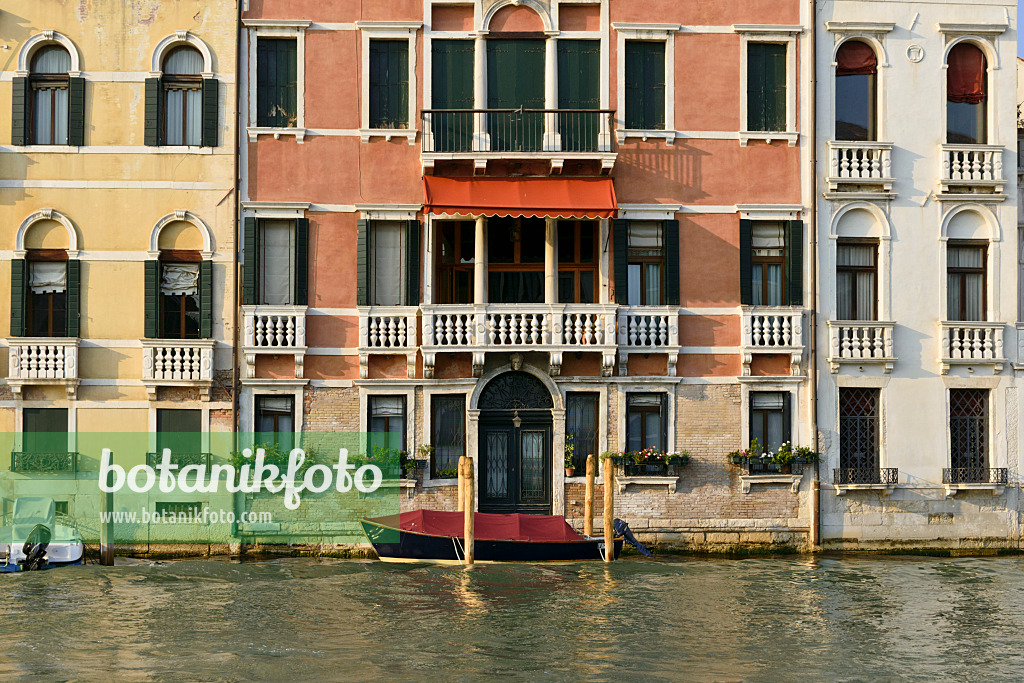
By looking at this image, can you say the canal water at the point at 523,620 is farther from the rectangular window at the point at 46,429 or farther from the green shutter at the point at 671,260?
the green shutter at the point at 671,260

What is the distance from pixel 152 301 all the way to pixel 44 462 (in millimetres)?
3184

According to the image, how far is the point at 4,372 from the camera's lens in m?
19.0

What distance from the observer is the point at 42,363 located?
18.9 m

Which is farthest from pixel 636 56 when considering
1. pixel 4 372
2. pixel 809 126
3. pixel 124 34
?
pixel 4 372

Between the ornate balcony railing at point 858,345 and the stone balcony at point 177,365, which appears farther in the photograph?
the ornate balcony railing at point 858,345

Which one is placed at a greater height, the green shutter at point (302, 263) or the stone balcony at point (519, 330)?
the green shutter at point (302, 263)

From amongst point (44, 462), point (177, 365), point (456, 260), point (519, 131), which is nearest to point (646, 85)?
point (519, 131)

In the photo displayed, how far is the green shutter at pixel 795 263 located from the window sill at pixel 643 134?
2577 mm

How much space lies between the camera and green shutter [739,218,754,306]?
19.8m

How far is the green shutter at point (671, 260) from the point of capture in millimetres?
19609

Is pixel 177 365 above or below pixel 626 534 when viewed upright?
above

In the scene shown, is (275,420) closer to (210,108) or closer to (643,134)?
(210,108)

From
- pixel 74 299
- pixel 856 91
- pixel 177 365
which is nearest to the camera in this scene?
pixel 177 365

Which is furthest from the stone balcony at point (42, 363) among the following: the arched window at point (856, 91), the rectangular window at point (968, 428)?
the rectangular window at point (968, 428)
